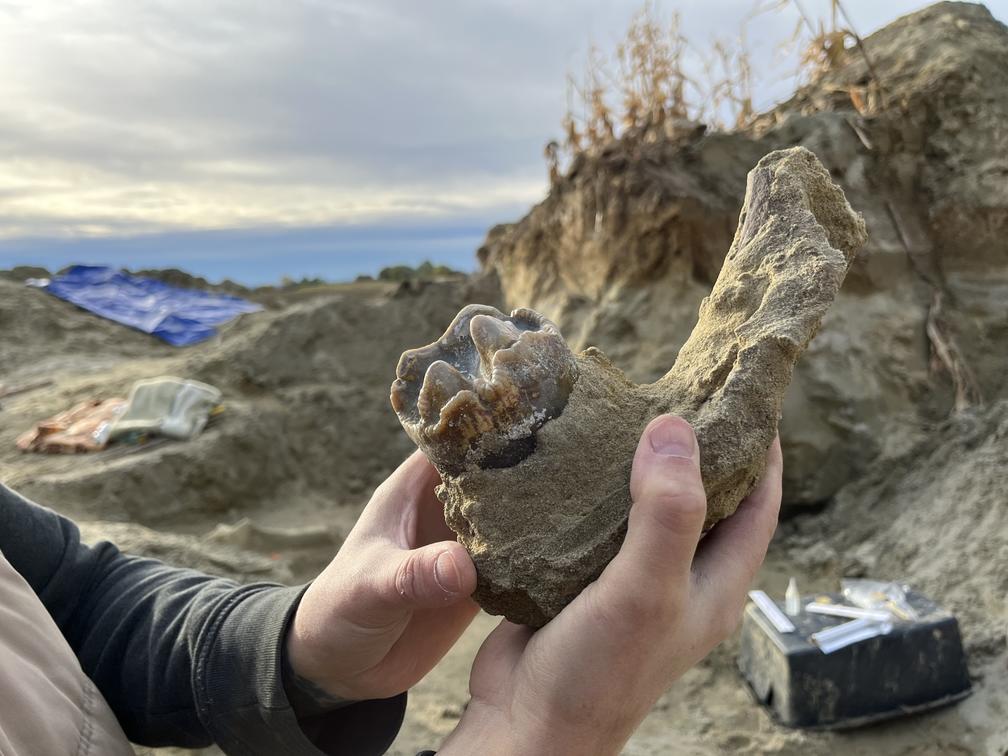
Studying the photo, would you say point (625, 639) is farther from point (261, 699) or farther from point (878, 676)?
point (878, 676)

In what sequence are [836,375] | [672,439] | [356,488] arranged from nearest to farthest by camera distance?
1. [672,439]
2. [836,375]
3. [356,488]

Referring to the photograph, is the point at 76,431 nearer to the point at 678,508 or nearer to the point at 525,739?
the point at 525,739

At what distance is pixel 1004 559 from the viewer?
10.3 feet

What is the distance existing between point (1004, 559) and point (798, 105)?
320cm

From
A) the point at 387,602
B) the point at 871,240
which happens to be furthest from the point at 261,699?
the point at 871,240

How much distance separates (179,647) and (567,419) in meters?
0.88

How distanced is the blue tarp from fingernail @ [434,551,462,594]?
7944 millimetres

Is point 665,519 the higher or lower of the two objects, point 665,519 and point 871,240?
the lower

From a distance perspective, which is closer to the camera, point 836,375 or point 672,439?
point 672,439

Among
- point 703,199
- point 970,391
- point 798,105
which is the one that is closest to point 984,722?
point 970,391

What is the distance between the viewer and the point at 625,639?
1038mm

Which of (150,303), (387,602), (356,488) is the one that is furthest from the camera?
(150,303)

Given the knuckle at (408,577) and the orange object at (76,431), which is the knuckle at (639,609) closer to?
the knuckle at (408,577)


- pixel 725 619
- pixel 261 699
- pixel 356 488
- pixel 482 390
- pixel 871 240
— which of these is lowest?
pixel 356 488
